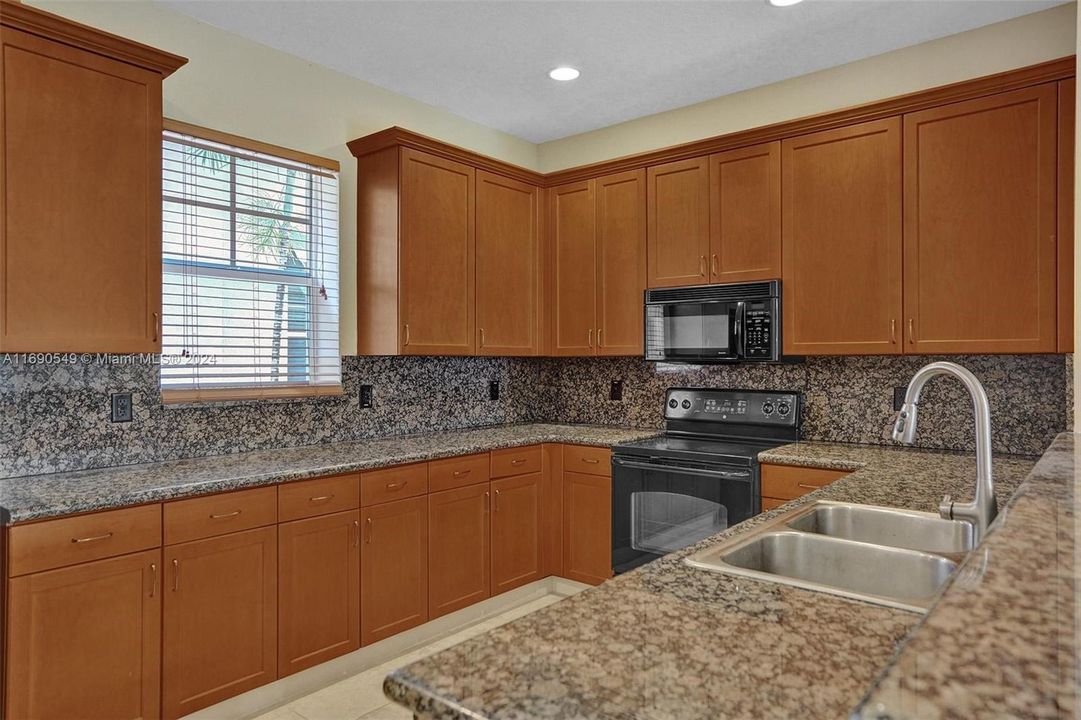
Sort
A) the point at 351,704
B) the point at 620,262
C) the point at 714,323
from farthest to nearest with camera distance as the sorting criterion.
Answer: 1. the point at 620,262
2. the point at 714,323
3. the point at 351,704

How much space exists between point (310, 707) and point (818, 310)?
107 inches

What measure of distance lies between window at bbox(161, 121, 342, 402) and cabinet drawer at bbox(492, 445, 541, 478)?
0.86 m

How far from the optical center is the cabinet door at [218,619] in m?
2.28

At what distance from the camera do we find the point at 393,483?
2.96 m

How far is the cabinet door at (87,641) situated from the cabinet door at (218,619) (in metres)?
0.05

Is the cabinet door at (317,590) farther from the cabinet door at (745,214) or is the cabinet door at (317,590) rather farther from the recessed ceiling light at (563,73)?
the recessed ceiling light at (563,73)

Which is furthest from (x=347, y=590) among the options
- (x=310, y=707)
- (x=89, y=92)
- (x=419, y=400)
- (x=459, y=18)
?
(x=459, y=18)

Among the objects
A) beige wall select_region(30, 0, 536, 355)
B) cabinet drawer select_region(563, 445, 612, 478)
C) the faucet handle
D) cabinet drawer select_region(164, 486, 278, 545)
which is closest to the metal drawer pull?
cabinet drawer select_region(164, 486, 278, 545)

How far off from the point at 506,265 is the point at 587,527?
1.52 m

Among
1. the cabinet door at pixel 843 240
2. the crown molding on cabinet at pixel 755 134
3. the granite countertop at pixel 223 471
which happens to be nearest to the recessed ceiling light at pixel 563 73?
the crown molding on cabinet at pixel 755 134

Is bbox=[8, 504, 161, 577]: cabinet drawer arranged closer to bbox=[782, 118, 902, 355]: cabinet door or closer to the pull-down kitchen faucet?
the pull-down kitchen faucet

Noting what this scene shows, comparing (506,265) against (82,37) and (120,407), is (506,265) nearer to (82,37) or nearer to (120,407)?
(120,407)

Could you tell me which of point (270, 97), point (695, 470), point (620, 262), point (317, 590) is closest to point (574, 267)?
point (620, 262)

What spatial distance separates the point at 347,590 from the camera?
9.20 ft
